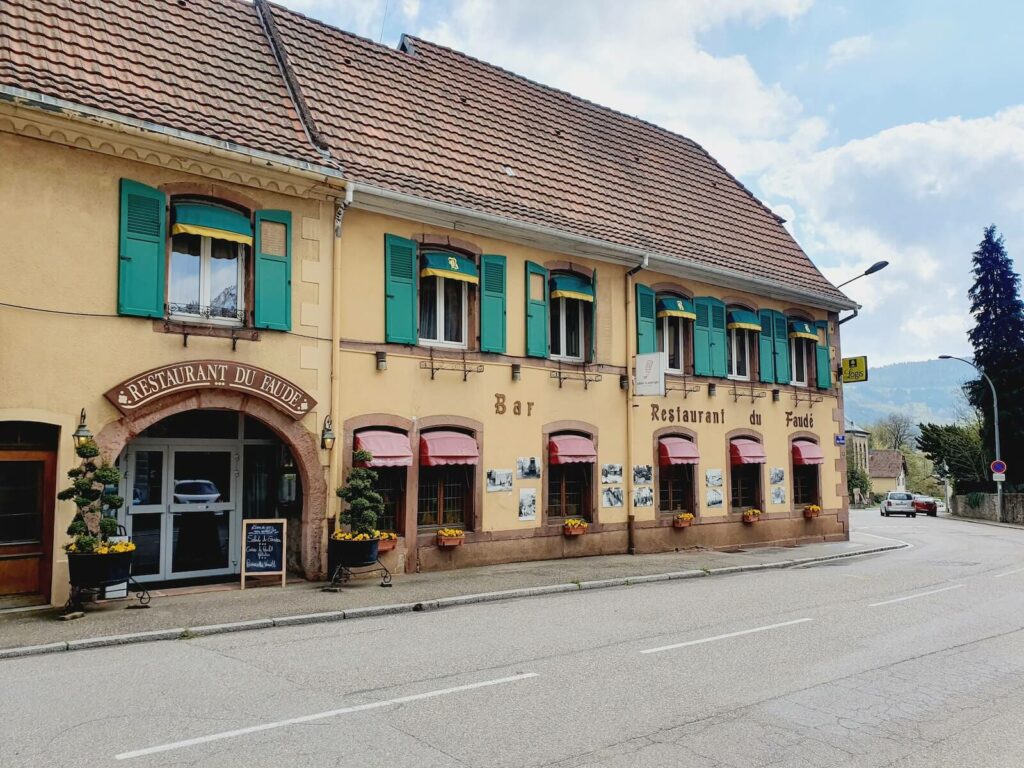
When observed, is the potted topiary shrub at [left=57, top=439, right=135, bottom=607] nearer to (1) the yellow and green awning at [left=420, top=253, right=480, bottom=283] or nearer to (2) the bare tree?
(1) the yellow and green awning at [left=420, top=253, right=480, bottom=283]

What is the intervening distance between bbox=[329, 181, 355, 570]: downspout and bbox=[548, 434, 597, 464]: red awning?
4.64 meters

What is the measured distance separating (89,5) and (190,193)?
3987 millimetres

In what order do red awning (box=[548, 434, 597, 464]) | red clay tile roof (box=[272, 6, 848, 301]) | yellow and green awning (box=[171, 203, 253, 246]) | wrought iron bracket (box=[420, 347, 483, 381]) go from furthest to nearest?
1. red awning (box=[548, 434, 597, 464])
2. red clay tile roof (box=[272, 6, 848, 301])
3. wrought iron bracket (box=[420, 347, 483, 381])
4. yellow and green awning (box=[171, 203, 253, 246])

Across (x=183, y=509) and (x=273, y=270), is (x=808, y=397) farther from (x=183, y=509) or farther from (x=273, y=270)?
(x=183, y=509)

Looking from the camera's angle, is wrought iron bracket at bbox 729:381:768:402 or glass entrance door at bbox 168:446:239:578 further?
wrought iron bracket at bbox 729:381:768:402

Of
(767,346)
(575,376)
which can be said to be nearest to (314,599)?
(575,376)

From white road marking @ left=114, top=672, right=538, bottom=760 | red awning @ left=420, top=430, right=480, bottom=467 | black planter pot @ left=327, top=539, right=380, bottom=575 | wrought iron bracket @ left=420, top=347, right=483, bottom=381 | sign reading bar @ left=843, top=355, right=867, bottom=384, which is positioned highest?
sign reading bar @ left=843, top=355, right=867, bottom=384

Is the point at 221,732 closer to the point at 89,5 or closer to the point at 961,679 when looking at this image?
the point at 961,679

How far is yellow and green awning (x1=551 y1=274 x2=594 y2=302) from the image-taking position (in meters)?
17.1

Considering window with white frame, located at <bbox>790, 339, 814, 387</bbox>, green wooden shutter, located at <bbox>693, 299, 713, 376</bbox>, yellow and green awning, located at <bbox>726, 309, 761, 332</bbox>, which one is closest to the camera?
green wooden shutter, located at <bbox>693, 299, 713, 376</bbox>

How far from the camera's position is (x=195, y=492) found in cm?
1336

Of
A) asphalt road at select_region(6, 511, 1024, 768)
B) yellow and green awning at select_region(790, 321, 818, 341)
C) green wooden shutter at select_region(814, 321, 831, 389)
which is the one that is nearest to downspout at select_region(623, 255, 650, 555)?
asphalt road at select_region(6, 511, 1024, 768)

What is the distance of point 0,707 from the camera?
21.8 ft

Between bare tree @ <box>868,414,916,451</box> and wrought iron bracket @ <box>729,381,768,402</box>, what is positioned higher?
bare tree @ <box>868,414,916,451</box>
